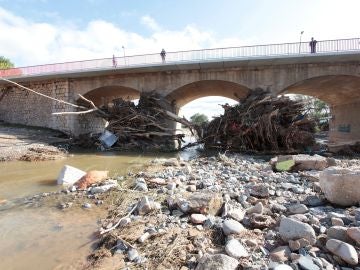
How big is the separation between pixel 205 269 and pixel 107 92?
1774cm

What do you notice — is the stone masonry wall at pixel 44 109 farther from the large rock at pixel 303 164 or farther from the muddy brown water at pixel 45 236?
the large rock at pixel 303 164

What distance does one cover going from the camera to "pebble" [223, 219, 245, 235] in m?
2.81

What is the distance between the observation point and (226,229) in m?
2.85

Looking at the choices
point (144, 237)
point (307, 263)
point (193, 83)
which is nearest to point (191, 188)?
point (144, 237)

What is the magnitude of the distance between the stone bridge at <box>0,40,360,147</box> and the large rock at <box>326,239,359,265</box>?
487 inches

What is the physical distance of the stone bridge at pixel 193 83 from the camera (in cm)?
1372

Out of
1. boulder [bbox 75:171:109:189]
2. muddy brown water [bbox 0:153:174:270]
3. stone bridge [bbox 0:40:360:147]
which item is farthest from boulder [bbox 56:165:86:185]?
stone bridge [bbox 0:40:360:147]

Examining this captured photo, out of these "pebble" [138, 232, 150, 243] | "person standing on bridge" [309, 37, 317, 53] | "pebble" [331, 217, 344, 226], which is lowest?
"pebble" [138, 232, 150, 243]

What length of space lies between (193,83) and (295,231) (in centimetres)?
1342

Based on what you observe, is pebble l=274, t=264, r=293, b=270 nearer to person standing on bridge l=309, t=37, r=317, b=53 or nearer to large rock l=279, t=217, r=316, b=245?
large rock l=279, t=217, r=316, b=245

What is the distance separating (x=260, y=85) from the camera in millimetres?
14273

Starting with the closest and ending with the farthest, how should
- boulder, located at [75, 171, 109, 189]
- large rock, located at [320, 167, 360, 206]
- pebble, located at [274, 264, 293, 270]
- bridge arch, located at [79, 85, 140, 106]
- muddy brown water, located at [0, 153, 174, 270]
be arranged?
pebble, located at [274, 264, 293, 270], muddy brown water, located at [0, 153, 174, 270], large rock, located at [320, 167, 360, 206], boulder, located at [75, 171, 109, 189], bridge arch, located at [79, 85, 140, 106]

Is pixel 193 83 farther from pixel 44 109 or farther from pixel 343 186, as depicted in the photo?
pixel 343 186

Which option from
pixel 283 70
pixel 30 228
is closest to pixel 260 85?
pixel 283 70
